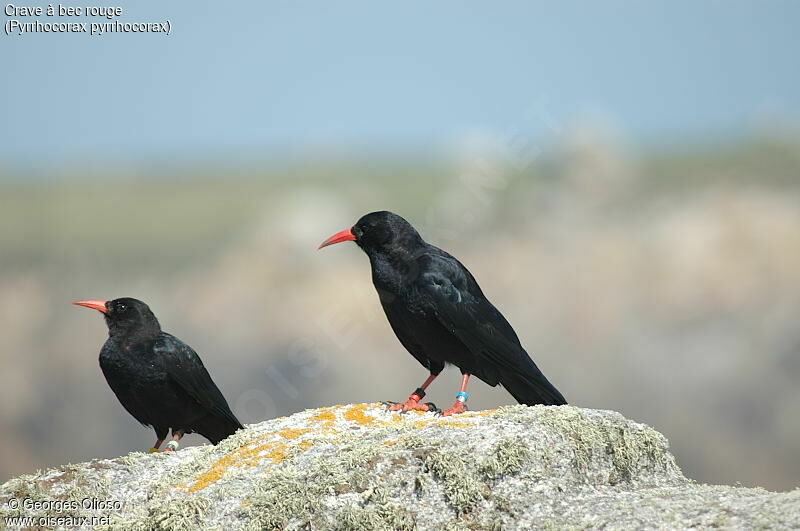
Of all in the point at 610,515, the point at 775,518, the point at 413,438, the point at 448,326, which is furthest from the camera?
the point at 448,326

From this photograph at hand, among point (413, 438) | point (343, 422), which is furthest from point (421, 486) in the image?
point (343, 422)

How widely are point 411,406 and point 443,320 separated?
895 mm

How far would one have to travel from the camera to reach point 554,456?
6301mm

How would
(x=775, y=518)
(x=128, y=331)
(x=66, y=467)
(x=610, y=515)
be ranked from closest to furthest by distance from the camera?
(x=775, y=518), (x=610, y=515), (x=66, y=467), (x=128, y=331)

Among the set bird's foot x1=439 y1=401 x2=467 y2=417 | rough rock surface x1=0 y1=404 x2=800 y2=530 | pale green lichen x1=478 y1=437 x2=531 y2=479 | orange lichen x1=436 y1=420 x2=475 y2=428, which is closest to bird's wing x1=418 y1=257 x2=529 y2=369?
bird's foot x1=439 y1=401 x2=467 y2=417

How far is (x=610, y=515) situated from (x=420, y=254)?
3.43m

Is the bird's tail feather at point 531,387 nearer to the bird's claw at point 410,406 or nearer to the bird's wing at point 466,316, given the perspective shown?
the bird's wing at point 466,316

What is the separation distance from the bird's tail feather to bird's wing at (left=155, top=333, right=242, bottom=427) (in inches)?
117

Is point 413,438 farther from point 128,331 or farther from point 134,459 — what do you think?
point 128,331

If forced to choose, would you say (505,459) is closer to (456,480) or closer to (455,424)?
(456,480)

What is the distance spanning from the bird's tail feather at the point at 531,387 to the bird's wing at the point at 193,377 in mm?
2982

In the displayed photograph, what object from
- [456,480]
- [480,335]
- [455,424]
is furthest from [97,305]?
[456,480]

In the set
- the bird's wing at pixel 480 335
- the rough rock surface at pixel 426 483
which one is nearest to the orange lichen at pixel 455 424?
the rough rock surface at pixel 426 483

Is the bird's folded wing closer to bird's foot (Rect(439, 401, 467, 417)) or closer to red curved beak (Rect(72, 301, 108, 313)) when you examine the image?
bird's foot (Rect(439, 401, 467, 417))
